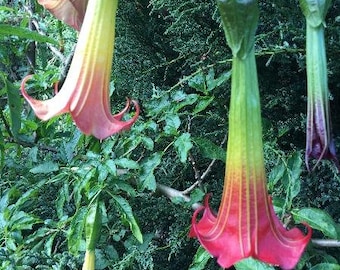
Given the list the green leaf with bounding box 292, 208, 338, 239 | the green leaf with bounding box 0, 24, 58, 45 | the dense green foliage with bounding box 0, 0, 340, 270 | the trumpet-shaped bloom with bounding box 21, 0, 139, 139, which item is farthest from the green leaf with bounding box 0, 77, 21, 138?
the green leaf with bounding box 292, 208, 338, 239

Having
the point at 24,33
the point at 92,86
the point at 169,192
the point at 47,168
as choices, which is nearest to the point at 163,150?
the point at 169,192

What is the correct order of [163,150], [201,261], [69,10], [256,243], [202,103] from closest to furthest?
[256,243]
[69,10]
[201,261]
[202,103]
[163,150]

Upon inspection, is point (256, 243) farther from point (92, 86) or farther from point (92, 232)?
point (92, 232)

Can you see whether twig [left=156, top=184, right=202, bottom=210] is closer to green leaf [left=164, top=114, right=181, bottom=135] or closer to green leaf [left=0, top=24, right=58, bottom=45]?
green leaf [left=164, top=114, right=181, bottom=135]

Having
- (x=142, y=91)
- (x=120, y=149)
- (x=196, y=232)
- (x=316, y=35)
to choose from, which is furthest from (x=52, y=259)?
(x=316, y=35)

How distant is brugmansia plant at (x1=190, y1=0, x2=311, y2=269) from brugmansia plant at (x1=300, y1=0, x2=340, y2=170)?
53mm

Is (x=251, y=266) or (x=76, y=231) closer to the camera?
(x=251, y=266)

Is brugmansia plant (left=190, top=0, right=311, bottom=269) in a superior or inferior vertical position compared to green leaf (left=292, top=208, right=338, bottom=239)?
superior

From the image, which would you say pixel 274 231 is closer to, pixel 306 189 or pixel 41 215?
pixel 306 189

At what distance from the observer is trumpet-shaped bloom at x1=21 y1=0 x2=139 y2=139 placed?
56 cm

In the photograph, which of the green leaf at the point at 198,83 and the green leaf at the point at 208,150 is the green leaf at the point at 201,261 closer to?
the green leaf at the point at 208,150

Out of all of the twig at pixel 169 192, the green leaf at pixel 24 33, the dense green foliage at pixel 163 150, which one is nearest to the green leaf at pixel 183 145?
the dense green foliage at pixel 163 150

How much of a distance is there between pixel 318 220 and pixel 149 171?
27 cm

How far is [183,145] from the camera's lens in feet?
2.81
